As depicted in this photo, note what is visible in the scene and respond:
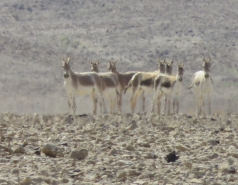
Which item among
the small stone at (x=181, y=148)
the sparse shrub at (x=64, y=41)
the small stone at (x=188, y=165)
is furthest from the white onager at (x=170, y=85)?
the sparse shrub at (x=64, y=41)

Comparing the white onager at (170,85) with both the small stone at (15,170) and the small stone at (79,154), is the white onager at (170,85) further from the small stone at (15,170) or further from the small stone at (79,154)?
the small stone at (15,170)

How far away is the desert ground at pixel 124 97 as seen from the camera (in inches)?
419

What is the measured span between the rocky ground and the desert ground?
2 centimetres

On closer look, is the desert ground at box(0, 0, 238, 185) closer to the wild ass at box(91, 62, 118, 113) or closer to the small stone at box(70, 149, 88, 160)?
the small stone at box(70, 149, 88, 160)

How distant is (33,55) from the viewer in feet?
173

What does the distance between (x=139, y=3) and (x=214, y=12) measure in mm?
7325

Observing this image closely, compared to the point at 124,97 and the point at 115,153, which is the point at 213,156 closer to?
the point at 115,153

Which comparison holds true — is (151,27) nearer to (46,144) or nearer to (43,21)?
(43,21)

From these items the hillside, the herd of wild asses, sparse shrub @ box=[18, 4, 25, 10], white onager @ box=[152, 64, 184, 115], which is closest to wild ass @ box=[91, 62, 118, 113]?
the herd of wild asses

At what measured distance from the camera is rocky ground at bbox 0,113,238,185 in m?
10.1

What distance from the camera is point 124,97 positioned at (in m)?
41.1

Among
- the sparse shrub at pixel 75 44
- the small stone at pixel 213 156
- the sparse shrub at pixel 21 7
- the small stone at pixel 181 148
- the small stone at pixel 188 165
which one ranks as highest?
the sparse shrub at pixel 21 7

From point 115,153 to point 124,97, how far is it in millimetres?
29353

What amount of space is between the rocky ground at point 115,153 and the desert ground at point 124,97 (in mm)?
17
